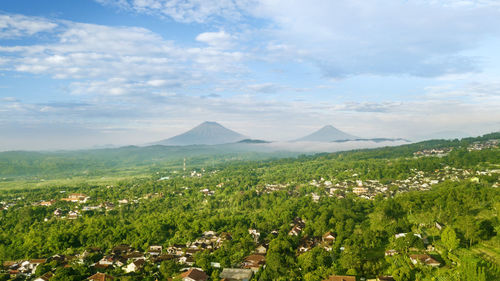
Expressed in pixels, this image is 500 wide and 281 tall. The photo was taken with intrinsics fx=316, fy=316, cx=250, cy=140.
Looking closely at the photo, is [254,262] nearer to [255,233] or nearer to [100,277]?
[255,233]

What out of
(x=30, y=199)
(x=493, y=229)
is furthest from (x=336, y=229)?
(x=30, y=199)

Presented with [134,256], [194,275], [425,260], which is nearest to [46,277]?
[134,256]

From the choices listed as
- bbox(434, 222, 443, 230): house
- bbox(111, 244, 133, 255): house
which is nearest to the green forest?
bbox(111, 244, 133, 255): house

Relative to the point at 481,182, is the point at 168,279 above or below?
below

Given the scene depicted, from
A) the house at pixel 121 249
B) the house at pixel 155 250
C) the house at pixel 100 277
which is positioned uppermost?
the house at pixel 100 277

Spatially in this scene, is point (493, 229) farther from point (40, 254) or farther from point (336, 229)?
point (40, 254)

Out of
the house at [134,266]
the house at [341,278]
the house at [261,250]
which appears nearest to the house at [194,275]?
the house at [134,266]

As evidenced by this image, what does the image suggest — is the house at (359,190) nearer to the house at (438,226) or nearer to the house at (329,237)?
the house at (438,226)
